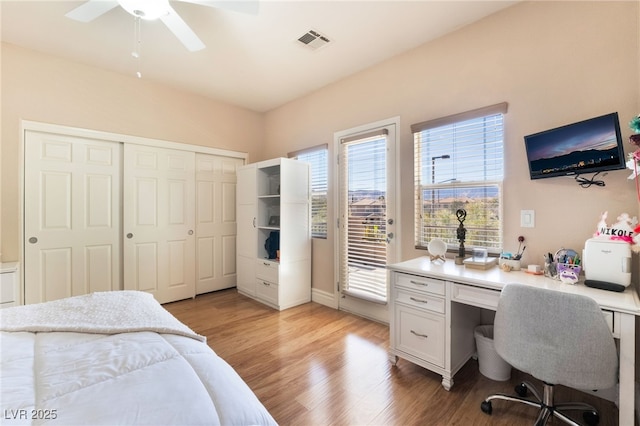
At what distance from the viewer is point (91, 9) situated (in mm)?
1859

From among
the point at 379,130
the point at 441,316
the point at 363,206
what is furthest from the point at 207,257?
A: the point at 441,316

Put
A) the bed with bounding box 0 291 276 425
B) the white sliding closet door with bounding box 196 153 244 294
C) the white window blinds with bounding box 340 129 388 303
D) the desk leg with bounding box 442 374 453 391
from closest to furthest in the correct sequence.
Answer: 1. the bed with bounding box 0 291 276 425
2. the desk leg with bounding box 442 374 453 391
3. the white window blinds with bounding box 340 129 388 303
4. the white sliding closet door with bounding box 196 153 244 294

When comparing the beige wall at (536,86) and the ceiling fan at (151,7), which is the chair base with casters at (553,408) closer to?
the beige wall at (536,86)

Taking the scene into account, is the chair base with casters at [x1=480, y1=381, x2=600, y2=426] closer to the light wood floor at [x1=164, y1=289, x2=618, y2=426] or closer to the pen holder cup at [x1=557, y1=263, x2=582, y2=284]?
the light wood floor at [x1=164, y1=289, x2=618, y2=426]

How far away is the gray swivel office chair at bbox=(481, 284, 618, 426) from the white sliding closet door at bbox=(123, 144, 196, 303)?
3.67 metres

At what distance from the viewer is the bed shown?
0.73 metres

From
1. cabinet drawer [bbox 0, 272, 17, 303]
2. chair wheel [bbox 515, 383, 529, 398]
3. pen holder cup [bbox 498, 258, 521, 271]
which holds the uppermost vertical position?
pen holder cup [bbox 498, 258, 521, 271]

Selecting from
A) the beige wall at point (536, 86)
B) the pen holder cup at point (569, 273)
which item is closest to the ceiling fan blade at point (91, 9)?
the beige wall at point (536, 86)

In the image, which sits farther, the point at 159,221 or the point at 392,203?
the point at 159,221

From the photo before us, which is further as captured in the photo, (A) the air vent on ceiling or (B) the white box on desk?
(A) the air vent on ceiling

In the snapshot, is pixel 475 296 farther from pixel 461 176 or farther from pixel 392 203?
pixel 392 203

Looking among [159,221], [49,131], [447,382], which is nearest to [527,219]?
[447,382]

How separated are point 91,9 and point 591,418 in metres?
4.01

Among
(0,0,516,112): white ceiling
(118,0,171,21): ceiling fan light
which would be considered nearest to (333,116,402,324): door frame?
(0,0,516,112): white ceiling
